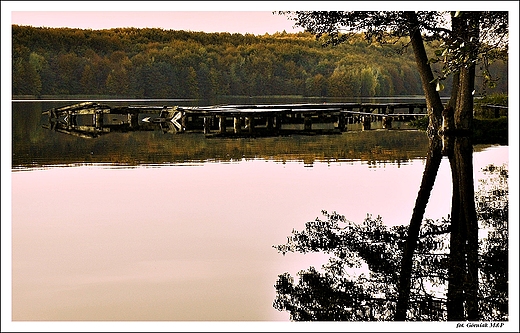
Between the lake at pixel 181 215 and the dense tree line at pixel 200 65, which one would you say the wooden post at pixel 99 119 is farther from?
the dense tree line at pixel 200 65

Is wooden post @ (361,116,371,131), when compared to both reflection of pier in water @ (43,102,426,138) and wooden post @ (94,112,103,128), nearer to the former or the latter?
reflection of pier in water @ (43,102,426,138)

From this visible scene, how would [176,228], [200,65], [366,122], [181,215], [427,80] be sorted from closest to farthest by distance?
[176,228], [181,215], [427,80], [366,122], [200,65]

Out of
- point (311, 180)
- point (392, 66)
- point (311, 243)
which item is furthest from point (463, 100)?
point (392, 66)

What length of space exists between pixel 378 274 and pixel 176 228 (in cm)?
296

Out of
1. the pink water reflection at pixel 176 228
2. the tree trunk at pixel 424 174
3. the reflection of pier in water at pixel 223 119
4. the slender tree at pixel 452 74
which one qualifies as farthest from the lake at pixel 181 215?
the reflection of pier in water at pixel 223 119

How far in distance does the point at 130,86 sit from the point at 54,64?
19.4ft

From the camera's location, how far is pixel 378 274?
22.7ft

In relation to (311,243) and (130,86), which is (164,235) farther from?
(130,86)

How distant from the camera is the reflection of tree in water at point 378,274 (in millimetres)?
6164

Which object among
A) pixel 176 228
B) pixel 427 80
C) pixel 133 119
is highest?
pixel 427 80

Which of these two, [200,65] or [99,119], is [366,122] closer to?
[99,119]

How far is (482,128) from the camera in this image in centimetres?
2222

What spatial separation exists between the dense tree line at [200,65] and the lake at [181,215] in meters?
29.6

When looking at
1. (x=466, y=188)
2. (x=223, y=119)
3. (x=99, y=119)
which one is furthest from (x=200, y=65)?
(x=466, y=188)
